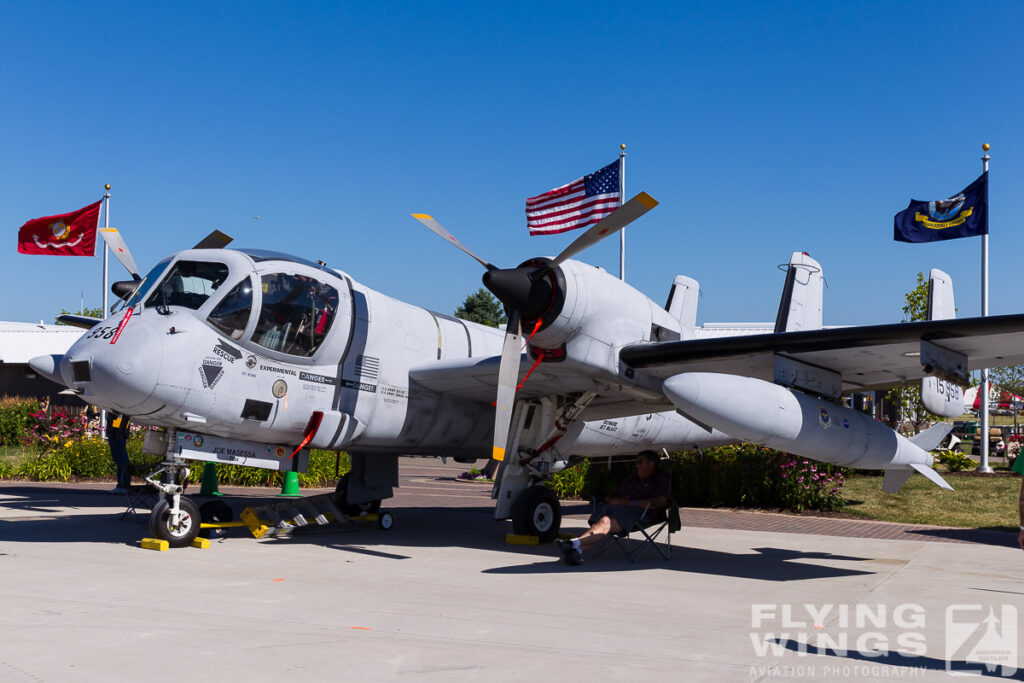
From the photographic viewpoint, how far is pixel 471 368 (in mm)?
10875

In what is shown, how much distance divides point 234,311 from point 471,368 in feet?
9.75

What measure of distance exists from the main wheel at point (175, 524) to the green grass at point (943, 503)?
1160cm

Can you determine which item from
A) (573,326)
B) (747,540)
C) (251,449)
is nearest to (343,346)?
(251,449)

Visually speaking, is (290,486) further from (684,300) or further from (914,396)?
(914,396)

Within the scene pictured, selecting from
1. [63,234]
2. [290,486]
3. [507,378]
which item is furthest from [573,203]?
[63,234]

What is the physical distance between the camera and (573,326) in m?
9.96

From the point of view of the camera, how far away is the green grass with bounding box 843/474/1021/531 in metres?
14.9

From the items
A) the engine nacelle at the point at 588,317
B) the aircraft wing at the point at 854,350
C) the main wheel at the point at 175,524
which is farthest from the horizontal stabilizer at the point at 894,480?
the main wheel at the point at 175,524

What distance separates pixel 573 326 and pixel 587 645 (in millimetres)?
4725

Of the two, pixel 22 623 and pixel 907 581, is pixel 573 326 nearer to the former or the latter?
pixel 907 581

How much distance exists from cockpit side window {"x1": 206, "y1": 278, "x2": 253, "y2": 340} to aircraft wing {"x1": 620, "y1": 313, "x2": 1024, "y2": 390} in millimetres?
4469

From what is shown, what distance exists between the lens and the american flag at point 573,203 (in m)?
19.5

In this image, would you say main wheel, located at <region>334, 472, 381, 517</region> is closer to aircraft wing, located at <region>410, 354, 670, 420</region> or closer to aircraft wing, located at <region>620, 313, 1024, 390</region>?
aircraft wing, located at <region>410, 354, 670, 420</region>

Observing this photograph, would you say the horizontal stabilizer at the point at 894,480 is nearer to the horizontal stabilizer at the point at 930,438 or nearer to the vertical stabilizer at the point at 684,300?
the horizontal stabilizer at the point at 930,438
